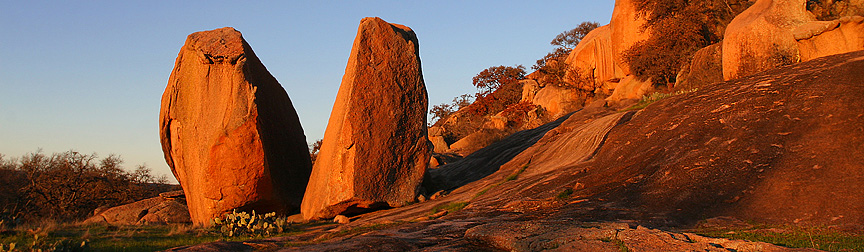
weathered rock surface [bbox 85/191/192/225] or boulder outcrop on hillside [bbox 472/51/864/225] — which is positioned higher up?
weathered rock surface [bbox 85/191/192/225]

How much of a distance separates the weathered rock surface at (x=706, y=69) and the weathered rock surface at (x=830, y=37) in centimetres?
421

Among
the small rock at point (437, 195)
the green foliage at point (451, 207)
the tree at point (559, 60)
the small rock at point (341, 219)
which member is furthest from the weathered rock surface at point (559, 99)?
the small rock at point (341, 219)

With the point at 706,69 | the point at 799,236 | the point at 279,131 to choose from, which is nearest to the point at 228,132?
the point at 279,131

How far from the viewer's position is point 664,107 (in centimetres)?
1608

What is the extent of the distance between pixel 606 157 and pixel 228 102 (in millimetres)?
9367

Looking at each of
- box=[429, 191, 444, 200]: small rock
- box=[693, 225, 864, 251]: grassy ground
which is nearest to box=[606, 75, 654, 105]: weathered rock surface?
box=[429, 191, 444, 200]: small rock

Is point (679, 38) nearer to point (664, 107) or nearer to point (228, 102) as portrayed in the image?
point (664, 107)

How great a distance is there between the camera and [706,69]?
21.5 m

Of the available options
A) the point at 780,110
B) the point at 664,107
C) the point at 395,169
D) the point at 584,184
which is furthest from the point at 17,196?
the point at 780,110

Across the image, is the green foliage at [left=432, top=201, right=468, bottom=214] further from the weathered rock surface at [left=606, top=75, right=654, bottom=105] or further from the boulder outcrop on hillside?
the weathered rock surface at [left=606, top=75, right=654, bottom=105]

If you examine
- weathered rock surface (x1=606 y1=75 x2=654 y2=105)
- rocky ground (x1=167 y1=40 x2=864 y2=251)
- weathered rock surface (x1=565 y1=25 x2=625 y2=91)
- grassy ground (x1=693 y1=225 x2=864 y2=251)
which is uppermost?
weathered rock surface (x1=565 y1=25 x2=625 y2=91)

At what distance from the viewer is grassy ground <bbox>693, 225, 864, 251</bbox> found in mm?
6898

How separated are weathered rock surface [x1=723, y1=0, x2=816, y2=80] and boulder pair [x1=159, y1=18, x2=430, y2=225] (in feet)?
31.4

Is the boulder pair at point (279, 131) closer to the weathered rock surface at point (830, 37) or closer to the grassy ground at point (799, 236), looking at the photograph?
the grassy ground at point (799, 236)
